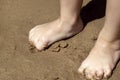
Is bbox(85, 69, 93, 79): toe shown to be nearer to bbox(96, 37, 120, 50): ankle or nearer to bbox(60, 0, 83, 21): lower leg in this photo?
bbox(96, 37, 120, 50): ankle

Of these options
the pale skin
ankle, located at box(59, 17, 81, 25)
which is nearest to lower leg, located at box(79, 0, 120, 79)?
the pale skin

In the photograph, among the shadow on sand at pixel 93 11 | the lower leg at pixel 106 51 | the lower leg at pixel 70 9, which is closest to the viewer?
the lower leg at pixel 106 51

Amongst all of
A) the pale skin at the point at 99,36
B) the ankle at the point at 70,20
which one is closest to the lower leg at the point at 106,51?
the pale skin at the point at 99,36

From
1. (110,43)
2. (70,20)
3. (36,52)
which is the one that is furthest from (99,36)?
(36,52)

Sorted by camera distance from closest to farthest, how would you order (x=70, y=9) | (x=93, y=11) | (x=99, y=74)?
(x=99, y=74), (x=70, y=9), (x=93, y=11)

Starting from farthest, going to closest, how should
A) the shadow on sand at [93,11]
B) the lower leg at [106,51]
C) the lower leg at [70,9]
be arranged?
the shadow on sand at [93,11], the lower leg at [70,9], the lower leg at [106,51]

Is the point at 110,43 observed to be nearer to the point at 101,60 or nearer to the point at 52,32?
the point at 101,60

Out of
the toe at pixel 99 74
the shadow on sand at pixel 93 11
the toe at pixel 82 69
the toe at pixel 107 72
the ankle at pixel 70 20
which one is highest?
the ankle at pixel 70 20

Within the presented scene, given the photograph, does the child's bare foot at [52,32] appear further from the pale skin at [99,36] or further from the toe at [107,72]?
the toe at [107,72]
